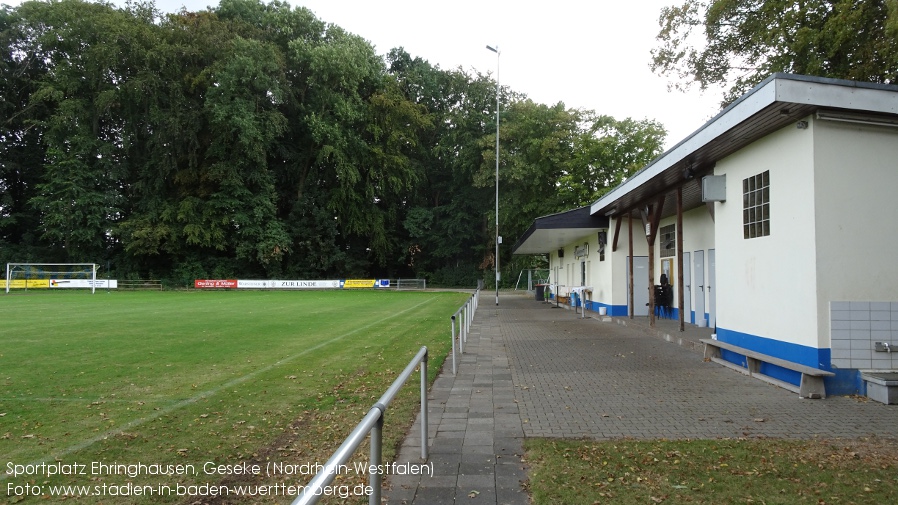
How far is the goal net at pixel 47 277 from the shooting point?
4053 cm

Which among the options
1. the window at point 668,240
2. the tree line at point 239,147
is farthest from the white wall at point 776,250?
the tree line at point 239,147

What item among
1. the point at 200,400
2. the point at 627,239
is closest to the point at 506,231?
the point at 627,239

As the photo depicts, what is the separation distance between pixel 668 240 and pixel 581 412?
12386 millimetres

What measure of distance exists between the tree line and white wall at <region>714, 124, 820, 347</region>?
2898 cm

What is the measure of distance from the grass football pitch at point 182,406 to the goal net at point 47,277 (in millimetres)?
30559

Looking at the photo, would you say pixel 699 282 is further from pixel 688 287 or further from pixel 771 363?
pixel 771 363

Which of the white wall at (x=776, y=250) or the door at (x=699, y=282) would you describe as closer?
the white wall at (x=776, y=250)

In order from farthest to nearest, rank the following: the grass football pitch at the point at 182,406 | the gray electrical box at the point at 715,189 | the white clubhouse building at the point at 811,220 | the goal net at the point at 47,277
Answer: the goal net at the point at 47,277 → the gray electrical box at the point at 715,189 → the white clubhouse building at the point at 811,220 → the grass football pitch at the point at 182,406

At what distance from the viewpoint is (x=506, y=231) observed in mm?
46500

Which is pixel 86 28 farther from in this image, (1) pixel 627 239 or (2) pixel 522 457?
(2) pixel 522 457

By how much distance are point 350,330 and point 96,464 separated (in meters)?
11.4

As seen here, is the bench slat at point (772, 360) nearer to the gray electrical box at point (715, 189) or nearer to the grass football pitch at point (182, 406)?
the gray electrical box at point (715, 189)

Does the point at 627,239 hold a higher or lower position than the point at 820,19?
lower

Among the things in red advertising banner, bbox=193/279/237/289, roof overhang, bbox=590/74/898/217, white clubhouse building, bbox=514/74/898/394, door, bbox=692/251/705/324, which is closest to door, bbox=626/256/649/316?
door, bbox=692/251/705/324
